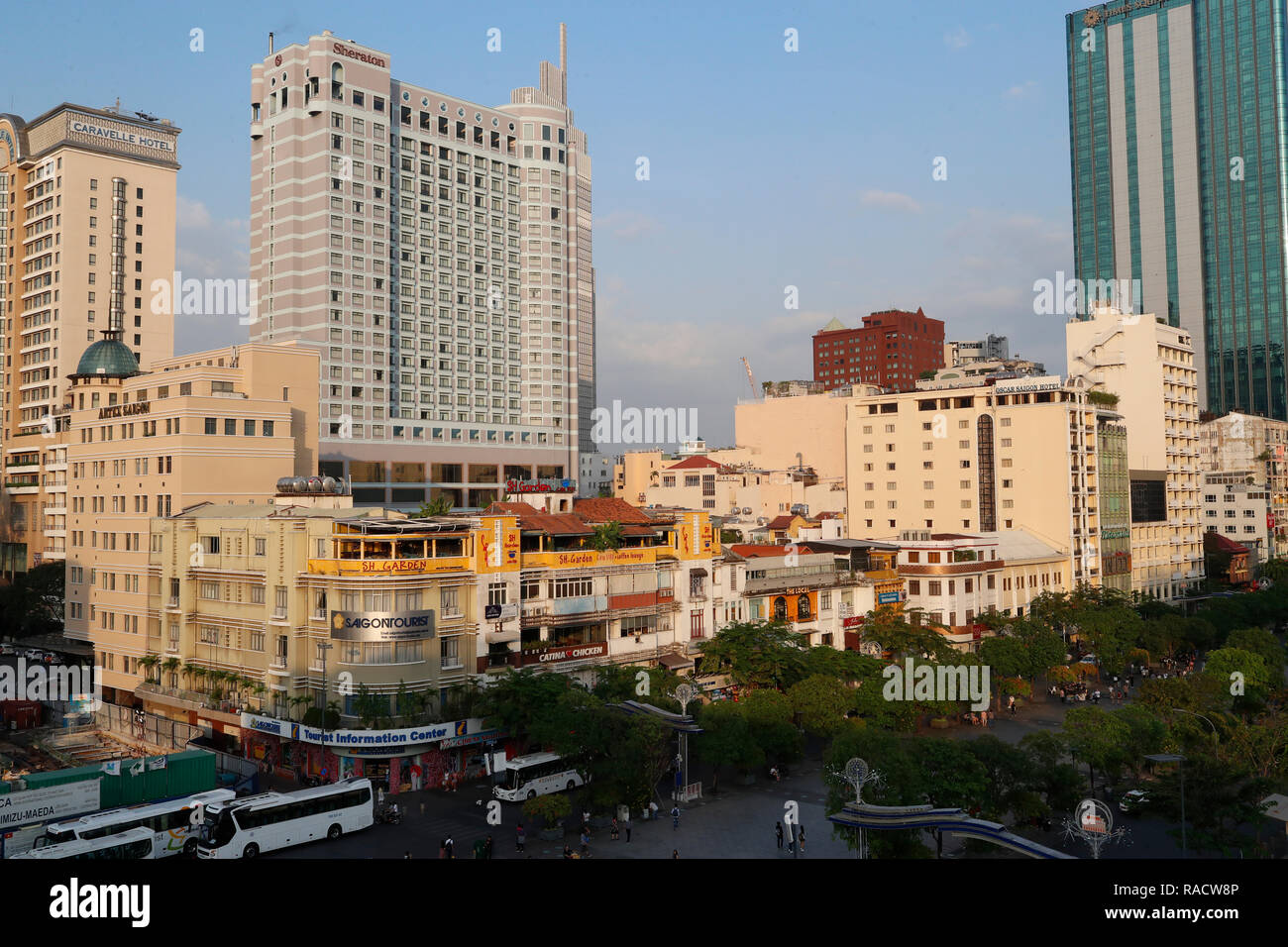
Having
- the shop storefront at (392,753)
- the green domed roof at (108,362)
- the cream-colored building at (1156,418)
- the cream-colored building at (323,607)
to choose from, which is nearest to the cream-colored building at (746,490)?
the cream-colored building at (1156,418)

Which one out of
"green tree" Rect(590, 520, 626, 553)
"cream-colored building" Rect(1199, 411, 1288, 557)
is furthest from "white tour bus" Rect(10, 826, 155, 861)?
"cream-colored building" Rect(1199, 411, 1288, 557)

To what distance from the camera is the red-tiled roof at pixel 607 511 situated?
2852 inches

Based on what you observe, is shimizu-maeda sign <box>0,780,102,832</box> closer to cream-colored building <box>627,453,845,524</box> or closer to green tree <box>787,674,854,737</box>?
green tree <box>787,674,854,737</box>

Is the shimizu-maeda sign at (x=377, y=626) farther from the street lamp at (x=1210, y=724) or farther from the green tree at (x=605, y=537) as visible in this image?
the street lamp at (x=1210, y=724)

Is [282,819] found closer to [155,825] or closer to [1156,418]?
[155,825]

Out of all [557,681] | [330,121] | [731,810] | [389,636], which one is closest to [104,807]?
[389,636]

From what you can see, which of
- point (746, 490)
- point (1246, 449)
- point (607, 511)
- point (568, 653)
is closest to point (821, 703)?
point (568, 653)

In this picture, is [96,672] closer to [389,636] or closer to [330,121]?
[389,636]

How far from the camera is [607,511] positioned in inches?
2904

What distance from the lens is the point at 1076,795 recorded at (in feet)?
146

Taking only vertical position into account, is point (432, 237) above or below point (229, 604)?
→ above

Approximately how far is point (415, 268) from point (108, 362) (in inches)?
Answer: 2047
